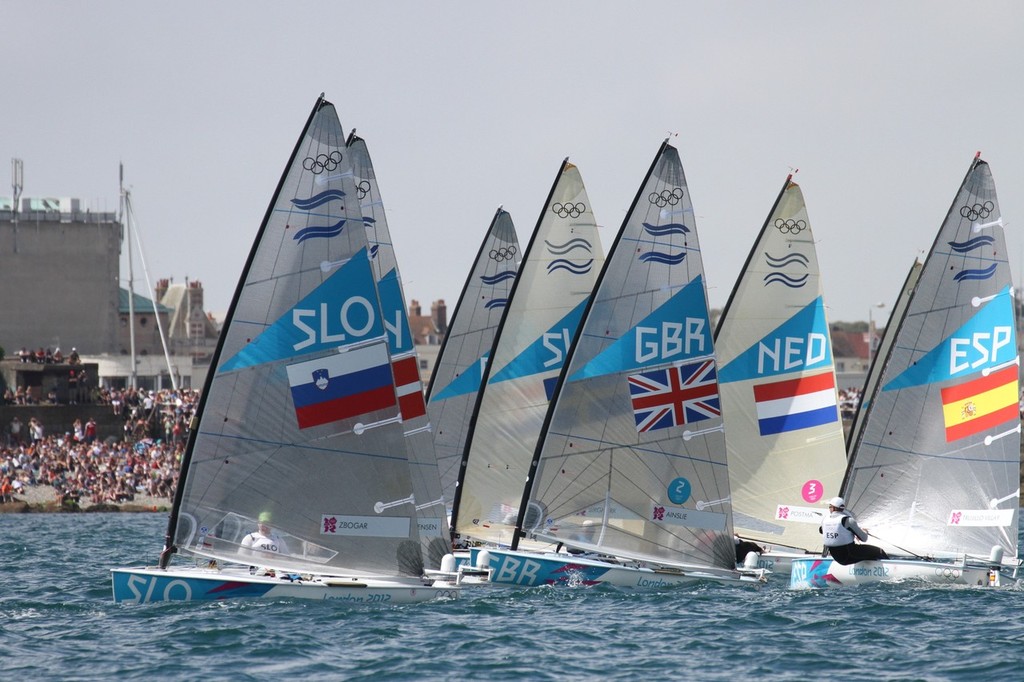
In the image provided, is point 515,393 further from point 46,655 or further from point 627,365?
point 46,655

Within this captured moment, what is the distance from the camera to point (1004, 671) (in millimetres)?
18859

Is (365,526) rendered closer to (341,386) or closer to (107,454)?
(341,386)

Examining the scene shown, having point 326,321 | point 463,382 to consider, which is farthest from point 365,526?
point 463,382

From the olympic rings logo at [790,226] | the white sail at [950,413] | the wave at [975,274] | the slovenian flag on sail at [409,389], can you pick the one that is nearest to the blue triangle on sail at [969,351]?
the white sail at [950,413]

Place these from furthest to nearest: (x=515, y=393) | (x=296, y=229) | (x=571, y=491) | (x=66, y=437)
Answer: (x=66, y=437) → (x=515, y=393) → (x=571, y=491) → (x=296, y=229)

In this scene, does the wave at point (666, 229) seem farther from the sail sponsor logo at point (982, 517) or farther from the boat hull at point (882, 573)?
the sail sponsor logo at point (982, 517)

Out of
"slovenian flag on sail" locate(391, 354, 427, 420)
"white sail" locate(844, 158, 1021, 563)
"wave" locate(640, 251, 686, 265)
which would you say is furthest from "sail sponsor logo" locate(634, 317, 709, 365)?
"slovenian flag on sail" locate(391, 354, 427, 420)

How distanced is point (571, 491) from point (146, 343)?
302ft

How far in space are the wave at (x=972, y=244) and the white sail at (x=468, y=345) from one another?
10243 mm

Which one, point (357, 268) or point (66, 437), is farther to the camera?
point (66, 437)

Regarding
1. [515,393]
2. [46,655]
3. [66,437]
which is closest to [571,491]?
[515,393]

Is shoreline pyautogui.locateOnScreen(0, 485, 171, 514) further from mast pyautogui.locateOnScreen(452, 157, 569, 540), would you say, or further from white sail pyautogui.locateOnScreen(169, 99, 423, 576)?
white sail pyautogui.locateOnScreen(169, 99, 423, 576)

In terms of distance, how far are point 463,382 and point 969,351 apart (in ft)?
37.3

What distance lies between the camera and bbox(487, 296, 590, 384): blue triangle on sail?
1253 inches
